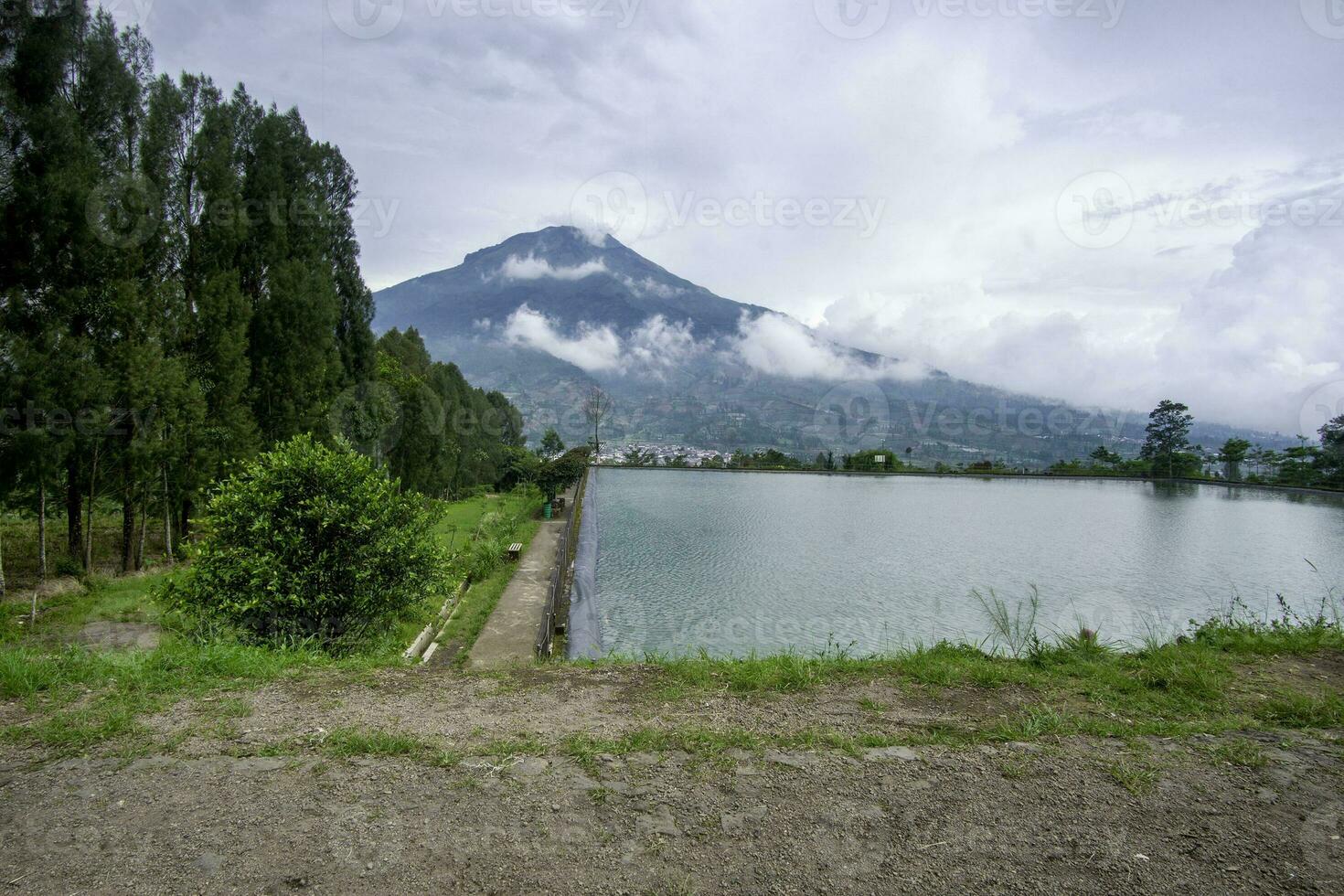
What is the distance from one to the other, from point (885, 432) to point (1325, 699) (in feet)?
351

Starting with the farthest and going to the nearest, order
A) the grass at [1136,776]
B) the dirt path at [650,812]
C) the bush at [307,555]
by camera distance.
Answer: the bush at [307,555], the grass at [1136,776], the dirt path at [650,812]

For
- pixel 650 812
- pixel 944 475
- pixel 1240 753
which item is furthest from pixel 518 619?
pixel 944 475

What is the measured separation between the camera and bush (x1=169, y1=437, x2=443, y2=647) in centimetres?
586

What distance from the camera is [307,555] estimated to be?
6.16 meters

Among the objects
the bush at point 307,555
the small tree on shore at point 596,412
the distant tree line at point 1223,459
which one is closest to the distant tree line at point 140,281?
the bush at point 307,555

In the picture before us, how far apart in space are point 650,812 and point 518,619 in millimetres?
9427

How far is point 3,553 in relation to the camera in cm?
1279

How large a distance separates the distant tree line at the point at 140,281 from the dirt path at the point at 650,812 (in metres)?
5.63

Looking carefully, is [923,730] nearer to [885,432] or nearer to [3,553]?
[3,553]

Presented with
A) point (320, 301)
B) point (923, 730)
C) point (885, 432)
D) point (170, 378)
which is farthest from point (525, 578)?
point (885, 432)

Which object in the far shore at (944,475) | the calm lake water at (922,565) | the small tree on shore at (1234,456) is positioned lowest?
the calm lake water at (922,565)

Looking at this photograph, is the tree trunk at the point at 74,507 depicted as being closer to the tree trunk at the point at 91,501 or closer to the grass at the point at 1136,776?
the tree trunk at the point at 91,501

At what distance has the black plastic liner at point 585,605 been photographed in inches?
410

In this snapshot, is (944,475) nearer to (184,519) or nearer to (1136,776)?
(184,519)
